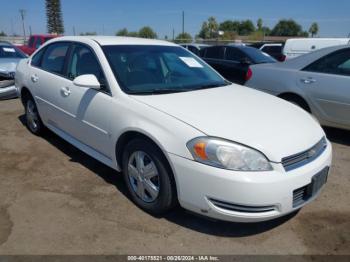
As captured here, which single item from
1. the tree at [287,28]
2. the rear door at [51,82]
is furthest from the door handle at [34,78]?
the tree at [287,28]

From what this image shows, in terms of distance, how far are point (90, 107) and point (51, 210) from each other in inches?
42.5

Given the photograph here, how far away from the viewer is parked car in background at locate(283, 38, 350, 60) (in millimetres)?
11570

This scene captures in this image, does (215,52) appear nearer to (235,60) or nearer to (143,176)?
(235,60)

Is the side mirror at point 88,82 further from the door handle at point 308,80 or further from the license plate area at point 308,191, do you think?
the door handle at point 308,80

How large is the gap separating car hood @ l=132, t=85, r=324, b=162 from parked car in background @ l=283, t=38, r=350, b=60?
362 inches

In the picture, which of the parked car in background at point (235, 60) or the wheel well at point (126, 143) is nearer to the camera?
the wheel well at point (126, 143)

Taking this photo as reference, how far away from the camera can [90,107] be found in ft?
11.2

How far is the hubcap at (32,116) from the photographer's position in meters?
4.94

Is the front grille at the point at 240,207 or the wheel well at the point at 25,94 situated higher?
the wheel well at the point at 25,94

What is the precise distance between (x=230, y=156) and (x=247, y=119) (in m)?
0.50

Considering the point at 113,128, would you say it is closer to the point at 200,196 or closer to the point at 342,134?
the point at 200,196

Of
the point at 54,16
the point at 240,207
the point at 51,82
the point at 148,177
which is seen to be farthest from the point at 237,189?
the point at 54,16

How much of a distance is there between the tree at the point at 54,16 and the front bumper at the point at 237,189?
54.0m

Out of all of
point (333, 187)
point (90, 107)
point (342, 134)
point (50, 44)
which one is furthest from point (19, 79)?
point (342, 134)
